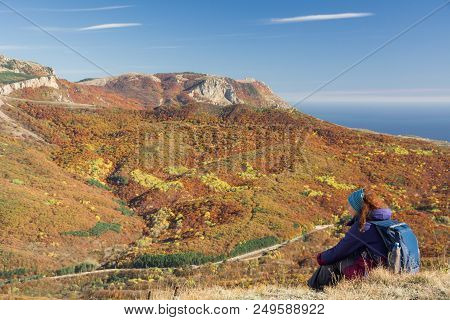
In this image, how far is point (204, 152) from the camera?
53.3 m

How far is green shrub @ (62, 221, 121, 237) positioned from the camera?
32.3 meters

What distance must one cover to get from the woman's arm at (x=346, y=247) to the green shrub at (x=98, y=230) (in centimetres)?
2687

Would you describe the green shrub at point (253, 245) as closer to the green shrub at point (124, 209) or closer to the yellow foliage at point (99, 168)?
the green shrub at point (124, 209)

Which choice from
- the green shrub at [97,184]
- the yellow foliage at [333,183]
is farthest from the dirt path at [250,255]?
the green shrub at [97,184]

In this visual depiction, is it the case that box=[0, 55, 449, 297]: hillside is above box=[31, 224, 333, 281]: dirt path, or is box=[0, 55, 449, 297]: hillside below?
above

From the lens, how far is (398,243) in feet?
26.6

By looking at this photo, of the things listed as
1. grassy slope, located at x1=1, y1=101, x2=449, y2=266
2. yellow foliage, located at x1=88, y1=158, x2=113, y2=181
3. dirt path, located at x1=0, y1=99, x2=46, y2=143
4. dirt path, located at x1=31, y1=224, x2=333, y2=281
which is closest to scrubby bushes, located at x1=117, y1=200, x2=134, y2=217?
grassy slope, located at x1=1, y1=101, x2=449, y2=266

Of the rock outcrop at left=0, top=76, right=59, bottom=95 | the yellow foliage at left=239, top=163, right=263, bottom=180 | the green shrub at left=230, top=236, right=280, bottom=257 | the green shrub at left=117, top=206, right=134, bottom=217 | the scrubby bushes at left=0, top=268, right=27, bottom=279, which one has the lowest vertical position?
the scrubby bushes at left=0, top=268, right=27, bottom=279

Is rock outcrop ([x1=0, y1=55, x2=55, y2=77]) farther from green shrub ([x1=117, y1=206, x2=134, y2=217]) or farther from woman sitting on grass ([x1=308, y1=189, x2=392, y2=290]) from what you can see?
woman sitting on grass ([x1=308, y1=189, x2=392, y2=290])

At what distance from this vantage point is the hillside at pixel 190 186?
2884cm

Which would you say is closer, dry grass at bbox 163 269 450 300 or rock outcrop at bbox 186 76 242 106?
dry grass at bbox 163 269 450 300

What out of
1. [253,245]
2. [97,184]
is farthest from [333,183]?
[97,184]
